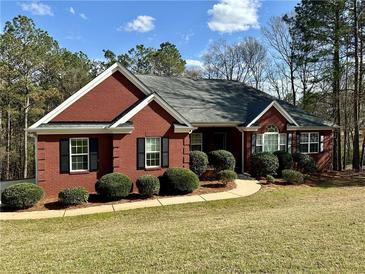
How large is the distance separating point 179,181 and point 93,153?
165 inches

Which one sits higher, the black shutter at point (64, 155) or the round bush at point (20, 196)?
the black shutter at point (64, 155)

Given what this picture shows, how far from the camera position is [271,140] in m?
20.9

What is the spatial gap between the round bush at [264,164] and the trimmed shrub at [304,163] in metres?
2.42

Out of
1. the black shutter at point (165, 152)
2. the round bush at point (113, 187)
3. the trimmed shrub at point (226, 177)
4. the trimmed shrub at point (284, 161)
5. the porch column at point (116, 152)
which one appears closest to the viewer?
the round bush at point (113, 187)

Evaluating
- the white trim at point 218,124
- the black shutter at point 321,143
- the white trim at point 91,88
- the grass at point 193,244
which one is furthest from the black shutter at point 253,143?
the grass at point 193,244

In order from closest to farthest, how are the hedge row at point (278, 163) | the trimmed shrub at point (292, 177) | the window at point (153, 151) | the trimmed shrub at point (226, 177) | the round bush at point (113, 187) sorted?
the round bush at point (113, 187) → the window at point (153, 151) → the trimmed shrub at point (226, 177) → the trimmed shrub at point (292, 177) → the hedge row at point (278, 163)

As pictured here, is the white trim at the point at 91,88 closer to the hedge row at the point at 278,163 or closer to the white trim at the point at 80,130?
the white trim at the point at 80,130

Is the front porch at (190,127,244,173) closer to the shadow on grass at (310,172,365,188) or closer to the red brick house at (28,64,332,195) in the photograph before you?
the red brick house at (28,64,332,195)

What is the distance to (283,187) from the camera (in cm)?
1692

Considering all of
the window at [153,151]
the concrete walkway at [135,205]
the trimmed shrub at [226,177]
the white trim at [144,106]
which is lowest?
the concrete walkway at [135,205]

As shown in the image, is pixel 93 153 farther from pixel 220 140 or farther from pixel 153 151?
pixel 220 140

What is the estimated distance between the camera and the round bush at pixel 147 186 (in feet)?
→ 46.9

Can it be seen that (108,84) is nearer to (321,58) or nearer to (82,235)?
(82,235)

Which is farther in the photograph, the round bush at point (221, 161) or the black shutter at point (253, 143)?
the black shutter at point (253, 143)
